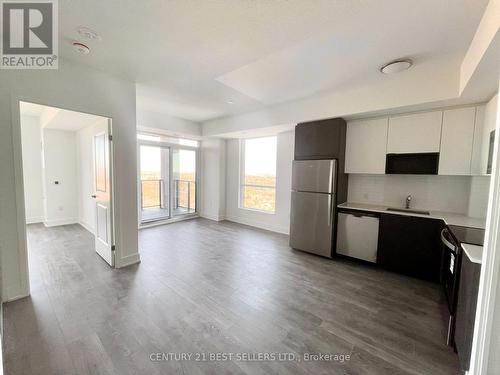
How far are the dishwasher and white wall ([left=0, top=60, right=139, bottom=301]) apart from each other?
3355mm

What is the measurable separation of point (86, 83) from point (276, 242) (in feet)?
12.8

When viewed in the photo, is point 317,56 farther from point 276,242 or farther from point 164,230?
point 164,230

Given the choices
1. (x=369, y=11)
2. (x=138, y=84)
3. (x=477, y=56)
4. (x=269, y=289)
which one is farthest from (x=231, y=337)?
(x=138, y=84)

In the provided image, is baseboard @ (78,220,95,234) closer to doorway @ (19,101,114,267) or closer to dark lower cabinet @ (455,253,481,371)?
doorway @ (19,101,114,267)

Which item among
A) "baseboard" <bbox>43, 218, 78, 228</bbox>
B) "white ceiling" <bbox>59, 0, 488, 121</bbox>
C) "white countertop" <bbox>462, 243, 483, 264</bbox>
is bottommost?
"baseboard" <bbox>43, 218, 78, 228</bbox>

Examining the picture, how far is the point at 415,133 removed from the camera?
9.68 feet

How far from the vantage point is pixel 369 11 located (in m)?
1.61

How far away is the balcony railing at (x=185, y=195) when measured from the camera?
603 cm

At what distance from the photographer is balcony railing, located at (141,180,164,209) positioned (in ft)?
17.5

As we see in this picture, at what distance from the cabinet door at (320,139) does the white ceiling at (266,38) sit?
60 centimetres

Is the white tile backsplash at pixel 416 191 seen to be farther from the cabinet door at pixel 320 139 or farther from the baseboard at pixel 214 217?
the baseboard at pixel 214 217

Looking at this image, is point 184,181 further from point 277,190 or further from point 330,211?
point 330,211

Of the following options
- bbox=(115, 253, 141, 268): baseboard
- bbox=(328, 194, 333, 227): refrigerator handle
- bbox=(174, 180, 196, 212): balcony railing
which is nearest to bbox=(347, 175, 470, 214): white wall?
bbox=(328, 194, 333, 227): refrigerator handle

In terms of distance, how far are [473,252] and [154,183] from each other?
19.0 feet
